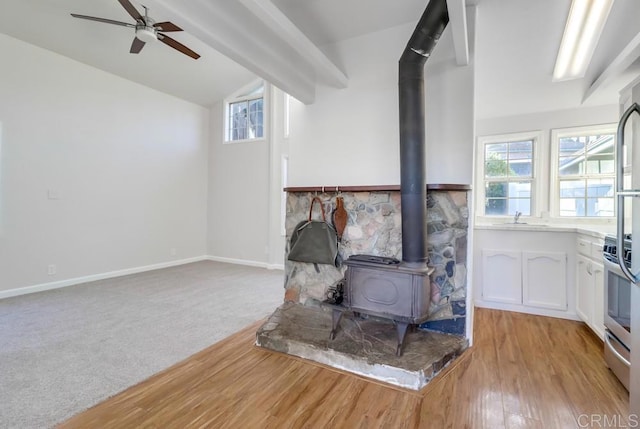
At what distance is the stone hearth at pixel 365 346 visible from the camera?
1.99m

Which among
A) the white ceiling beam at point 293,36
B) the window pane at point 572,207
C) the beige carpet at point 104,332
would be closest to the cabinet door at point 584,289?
the window pane at point 572,207

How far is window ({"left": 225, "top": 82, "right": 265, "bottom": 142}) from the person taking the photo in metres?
5.93

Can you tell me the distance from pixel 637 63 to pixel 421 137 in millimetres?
1767

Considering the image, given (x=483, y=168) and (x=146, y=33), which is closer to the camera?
(x=146, y=33)

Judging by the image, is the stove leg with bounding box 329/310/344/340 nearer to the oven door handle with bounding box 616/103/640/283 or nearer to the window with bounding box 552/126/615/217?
the oven door handle with bounding box 616/103/640/283

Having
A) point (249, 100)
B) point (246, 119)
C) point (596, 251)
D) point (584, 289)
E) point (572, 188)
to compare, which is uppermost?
point (249, 100)

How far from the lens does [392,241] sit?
2643mm

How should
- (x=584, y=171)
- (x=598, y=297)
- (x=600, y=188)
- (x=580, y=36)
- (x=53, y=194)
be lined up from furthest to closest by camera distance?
(x=53, y=194), (x=584, y=171), (x=600, y=188), (x=598, y=297), (x=580, y=36)

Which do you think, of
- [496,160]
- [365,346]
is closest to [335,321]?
[365,346]

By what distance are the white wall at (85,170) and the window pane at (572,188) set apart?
20.2 feet

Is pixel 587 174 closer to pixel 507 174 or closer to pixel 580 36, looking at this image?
pixel 507 174

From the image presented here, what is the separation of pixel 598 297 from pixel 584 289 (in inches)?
14.0

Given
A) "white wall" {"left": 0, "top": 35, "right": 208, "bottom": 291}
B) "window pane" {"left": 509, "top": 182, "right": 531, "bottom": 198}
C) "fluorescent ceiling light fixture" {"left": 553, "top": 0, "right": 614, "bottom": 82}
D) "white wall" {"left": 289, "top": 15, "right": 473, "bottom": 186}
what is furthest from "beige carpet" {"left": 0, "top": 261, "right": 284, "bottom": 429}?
"fluorescent ceiling light fixture" {"left": 553, "top": 0, "right": 614, "bottom": 82}

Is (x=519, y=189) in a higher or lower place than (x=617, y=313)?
higher
